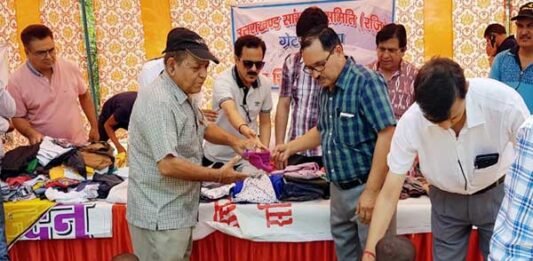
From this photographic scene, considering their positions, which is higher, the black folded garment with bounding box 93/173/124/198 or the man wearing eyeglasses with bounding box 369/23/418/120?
the man wearing eyeglasses with bounding box 369/23/418/120

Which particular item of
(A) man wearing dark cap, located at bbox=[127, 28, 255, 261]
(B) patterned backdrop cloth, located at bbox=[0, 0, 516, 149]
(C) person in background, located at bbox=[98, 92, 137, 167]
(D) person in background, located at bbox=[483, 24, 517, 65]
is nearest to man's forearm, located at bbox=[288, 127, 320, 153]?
(A) man wearing dark cap, located at bbox=[127, 28, 255, 261]

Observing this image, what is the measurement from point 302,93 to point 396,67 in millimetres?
578

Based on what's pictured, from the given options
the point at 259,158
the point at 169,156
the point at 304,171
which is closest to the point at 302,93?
the point at 304,171

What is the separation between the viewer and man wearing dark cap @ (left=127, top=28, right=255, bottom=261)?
2.56m

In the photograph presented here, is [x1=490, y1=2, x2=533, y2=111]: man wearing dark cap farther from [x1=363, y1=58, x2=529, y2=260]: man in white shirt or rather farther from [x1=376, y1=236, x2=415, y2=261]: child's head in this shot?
[x1=376, y1=236, x2=415, y2=261]: child's head

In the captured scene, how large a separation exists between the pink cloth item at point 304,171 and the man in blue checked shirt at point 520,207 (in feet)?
6.54

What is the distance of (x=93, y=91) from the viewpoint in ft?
19.0

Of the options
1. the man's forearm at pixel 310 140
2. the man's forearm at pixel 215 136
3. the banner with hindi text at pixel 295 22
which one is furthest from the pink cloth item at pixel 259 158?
the banner with hindi text at pixel 295 22

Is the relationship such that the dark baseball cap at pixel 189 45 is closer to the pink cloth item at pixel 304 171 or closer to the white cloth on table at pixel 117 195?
the pink cloth item at pixel 304 171

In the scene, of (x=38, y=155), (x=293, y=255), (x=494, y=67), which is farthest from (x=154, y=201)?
(x=494, y=67)

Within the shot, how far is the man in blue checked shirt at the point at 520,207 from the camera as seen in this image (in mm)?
1284

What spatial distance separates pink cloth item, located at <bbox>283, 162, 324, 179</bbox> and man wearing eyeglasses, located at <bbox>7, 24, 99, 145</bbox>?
1.64 meters

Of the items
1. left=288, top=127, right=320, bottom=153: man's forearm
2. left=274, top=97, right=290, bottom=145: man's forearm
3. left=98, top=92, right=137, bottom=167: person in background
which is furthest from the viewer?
left=98, top=92, right=137, bottom=167: person in background

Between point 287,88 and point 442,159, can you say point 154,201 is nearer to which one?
point 442,159
